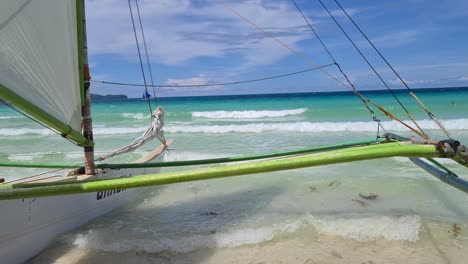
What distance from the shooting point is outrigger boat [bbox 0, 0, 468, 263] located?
2678mm

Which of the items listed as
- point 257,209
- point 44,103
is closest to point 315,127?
point 257,209

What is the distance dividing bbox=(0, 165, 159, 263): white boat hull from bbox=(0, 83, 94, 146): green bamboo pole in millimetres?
738

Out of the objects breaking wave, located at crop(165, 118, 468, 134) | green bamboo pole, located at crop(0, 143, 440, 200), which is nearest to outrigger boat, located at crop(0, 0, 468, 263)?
green bamboo pole, located at crop(0, 143, 440, 200)

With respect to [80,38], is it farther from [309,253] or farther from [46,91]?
[309,253]

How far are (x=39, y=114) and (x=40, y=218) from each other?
4.40 feet

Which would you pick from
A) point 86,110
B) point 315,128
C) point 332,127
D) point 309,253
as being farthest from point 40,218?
point 332,127

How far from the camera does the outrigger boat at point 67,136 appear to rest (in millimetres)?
2678

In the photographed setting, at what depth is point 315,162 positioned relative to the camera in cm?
259

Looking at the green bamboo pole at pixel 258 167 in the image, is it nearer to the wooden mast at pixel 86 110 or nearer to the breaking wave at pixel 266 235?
the breaking wave at pixel 266 235

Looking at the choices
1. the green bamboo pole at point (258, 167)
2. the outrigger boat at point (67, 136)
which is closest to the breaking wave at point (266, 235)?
the outrigger boat at point (67, 136)

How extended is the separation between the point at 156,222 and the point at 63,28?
9.34ft

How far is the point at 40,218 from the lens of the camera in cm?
412

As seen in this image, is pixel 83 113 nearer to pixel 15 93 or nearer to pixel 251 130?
pixel 15 93

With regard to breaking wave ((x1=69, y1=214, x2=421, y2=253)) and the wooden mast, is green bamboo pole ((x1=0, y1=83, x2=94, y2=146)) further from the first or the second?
breaking wave ((x1=69, y1=214, x2=421, y2=253))
